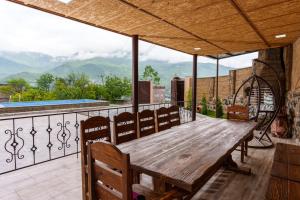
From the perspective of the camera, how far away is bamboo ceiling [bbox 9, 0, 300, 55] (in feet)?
7.96

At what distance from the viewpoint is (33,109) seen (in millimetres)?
9531

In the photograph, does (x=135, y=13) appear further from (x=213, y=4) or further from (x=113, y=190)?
(x=113, y=190)

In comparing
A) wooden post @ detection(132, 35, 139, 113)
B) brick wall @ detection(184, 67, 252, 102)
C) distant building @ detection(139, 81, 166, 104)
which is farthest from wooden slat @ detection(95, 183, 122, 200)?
distant building @ detection(139, 81, 166, 104)

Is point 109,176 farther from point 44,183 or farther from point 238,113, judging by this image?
point 238,113

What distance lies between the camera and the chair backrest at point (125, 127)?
225 centimetres

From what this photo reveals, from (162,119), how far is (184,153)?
128 centimetres

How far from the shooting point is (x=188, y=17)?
2.90m

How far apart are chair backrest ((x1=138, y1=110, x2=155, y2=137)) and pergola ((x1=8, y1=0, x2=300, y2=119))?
4.15 ft

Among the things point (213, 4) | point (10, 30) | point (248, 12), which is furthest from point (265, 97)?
point (10, 30)

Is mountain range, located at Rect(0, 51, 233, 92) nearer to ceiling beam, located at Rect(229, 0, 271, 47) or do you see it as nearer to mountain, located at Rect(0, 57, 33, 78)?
mountain, located at Rect(0, 57, 33, 78)

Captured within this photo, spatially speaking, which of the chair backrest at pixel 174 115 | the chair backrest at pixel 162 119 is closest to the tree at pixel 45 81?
the chair backrest at pixel 174 115

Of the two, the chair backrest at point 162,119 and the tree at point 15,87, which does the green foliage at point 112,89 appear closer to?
the tree at point 15,87

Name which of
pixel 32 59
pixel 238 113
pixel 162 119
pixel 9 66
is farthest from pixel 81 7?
pixel 9 66

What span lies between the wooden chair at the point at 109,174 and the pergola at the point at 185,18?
196cm
